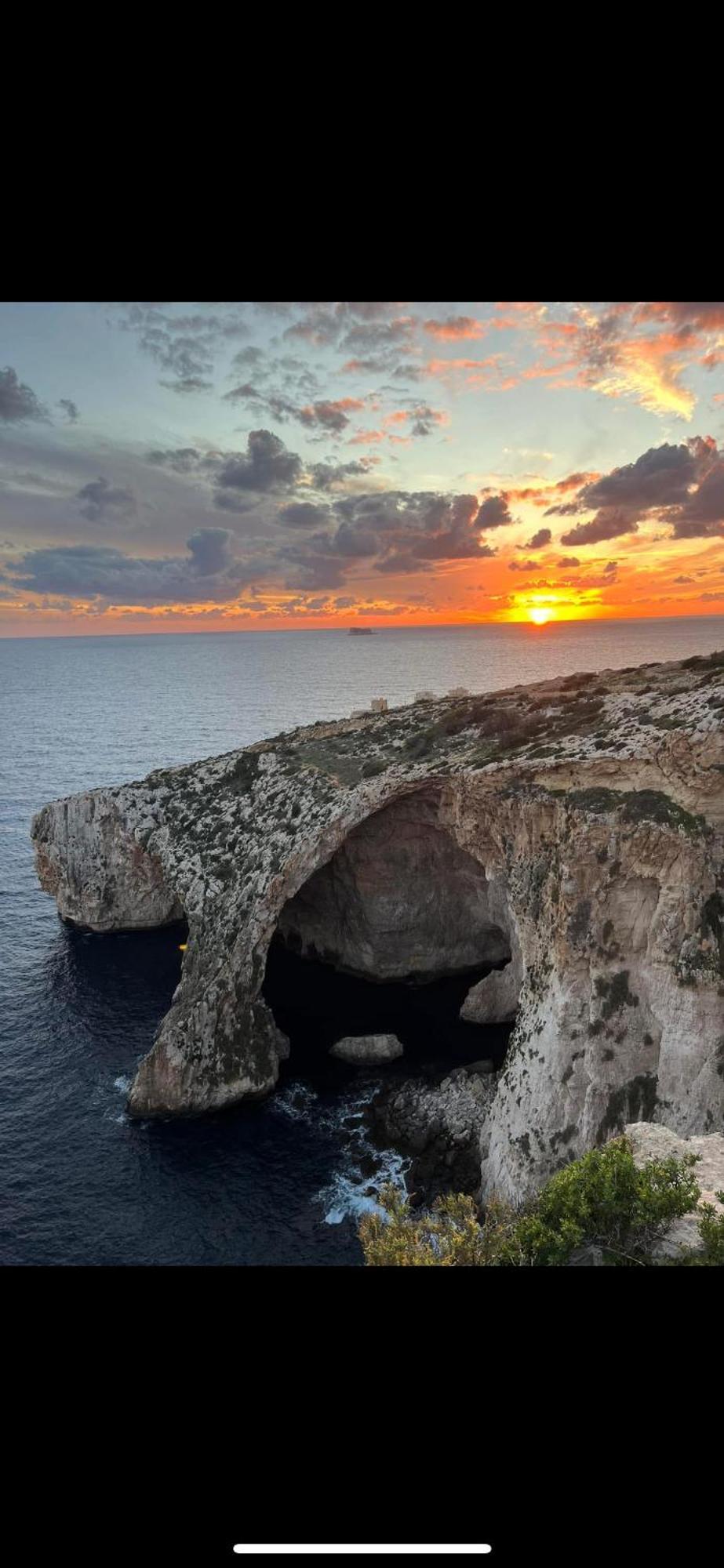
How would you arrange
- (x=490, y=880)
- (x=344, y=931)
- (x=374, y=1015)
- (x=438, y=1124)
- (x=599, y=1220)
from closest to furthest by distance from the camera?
(x=599, y=1220)
(x=438, y=1124)
(x=490, y=880)
(x=374, y=1015)
(x=344, y=931)

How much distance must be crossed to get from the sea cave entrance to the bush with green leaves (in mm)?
26248

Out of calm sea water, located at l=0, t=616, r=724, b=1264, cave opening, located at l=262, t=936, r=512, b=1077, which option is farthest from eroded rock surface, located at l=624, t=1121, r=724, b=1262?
cave opening, located at l=262, t=936, r=512, b=1077

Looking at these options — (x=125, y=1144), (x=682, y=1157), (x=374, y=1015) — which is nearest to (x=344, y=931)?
(x=374, y=1015)

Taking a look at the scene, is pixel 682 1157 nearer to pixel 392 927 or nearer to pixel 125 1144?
pixel 125 1144

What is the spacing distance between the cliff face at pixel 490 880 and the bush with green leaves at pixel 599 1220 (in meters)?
10.6

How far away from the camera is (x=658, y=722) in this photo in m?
29.9

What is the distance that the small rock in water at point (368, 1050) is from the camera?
37500 mm

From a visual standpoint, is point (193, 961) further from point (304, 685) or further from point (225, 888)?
point (304, 685)

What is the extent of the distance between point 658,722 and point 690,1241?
2057cm

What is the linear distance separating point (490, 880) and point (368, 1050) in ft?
34.7

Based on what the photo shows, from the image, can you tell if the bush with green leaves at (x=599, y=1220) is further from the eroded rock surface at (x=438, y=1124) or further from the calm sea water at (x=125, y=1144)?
the eroded rock surface at (x=438, y=1124)

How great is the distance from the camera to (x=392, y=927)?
46.6m
